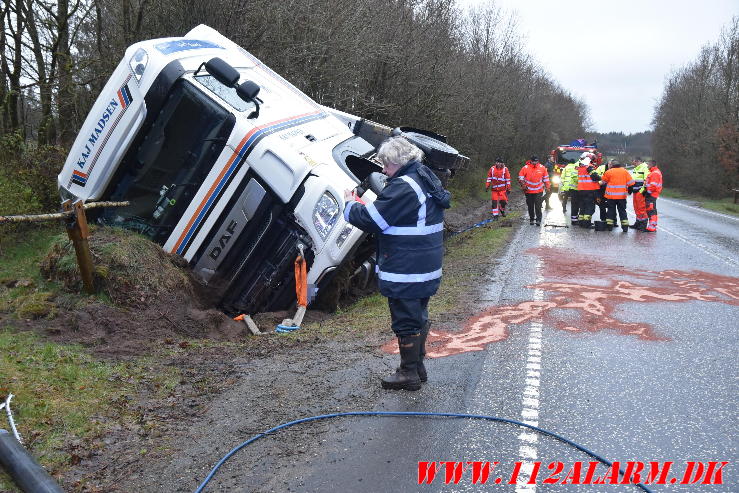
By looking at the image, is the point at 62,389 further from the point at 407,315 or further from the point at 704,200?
the point at 704,200

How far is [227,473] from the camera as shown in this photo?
10.6 ft

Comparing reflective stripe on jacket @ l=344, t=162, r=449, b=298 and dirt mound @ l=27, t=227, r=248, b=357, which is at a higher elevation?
reflective stripe on jacket @ l=344, t=162, r=449, b=298

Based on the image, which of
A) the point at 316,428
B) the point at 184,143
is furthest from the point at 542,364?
the point at 184,143

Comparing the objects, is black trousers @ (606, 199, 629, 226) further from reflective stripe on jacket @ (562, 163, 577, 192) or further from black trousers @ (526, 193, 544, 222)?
black trousers @ (526, 193, 544, 222)

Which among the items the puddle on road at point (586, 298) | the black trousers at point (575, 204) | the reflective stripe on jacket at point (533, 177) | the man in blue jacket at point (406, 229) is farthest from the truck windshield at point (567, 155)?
the man in blue jacket at point (406, 229)

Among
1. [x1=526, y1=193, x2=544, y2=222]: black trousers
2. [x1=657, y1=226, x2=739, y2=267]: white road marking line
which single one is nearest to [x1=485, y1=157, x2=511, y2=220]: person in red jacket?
[x1=526, y1=193, x2=544, y2=222]: black trousers

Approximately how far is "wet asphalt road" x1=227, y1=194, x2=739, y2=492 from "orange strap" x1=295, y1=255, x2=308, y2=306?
1.66 m

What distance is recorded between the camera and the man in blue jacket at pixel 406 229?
4.06 m

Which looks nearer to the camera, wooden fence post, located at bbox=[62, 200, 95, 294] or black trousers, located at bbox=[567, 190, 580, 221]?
wooden fence post, located at bbox=[62, 200, 95, 294]

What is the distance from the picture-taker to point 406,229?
4.12 metres

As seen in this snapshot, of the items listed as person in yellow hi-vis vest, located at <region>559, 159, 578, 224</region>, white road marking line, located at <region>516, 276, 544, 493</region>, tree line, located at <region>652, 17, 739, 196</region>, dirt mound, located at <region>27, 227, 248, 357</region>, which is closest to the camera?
white road marking line, located at <region>516, 276, 544, 493</region>

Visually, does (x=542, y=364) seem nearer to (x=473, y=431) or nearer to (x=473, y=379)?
(x=473, y=379)

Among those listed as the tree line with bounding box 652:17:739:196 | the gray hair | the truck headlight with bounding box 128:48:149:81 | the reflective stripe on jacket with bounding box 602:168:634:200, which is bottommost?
the truck headlight with bounding box 128:48:149:81

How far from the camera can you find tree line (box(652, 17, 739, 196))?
36.4m
